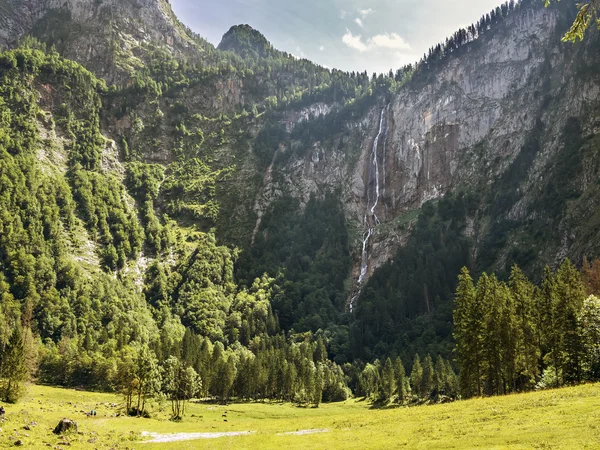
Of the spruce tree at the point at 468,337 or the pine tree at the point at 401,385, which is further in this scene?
the pine tree at the point at 401,385

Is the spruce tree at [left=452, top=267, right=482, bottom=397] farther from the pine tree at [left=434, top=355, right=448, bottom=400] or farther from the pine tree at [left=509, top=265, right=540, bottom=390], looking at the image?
the pine tree at [left=434, top=355, right=448, bottom=400]

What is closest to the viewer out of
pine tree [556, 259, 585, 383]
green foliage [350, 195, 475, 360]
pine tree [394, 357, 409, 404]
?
pine tree [556, 259, 585, 383]

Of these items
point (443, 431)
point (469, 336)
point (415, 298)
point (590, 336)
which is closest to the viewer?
point (443, 431)

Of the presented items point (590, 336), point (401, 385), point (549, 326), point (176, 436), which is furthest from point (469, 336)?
point (401, 385)

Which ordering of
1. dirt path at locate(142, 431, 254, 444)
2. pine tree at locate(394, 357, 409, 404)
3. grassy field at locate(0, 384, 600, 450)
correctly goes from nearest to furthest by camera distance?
grassy field at locate(0, 384, 600, 450) < dirt path at locate(142, 431, 254, 444) < pine tree at locate(394, 357, 409, 404)

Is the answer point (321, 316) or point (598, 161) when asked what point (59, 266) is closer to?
point (321, 316)

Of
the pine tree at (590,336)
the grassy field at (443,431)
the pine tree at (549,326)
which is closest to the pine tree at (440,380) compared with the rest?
the pine tree at (549,326)

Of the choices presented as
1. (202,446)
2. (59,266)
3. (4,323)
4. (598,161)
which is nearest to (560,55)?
(598,161)

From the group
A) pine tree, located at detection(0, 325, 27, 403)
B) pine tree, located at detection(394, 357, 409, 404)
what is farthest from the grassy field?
pine tree, located at detection(394, 357, 409, 404)

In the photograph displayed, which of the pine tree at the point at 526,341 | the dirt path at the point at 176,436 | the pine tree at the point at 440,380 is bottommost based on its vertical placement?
the dirt path at the point at 176,436

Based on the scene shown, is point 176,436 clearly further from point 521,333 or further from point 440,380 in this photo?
point 440,380

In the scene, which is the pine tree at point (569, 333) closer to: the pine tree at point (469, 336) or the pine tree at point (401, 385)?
the pine tree at point (469, 336)

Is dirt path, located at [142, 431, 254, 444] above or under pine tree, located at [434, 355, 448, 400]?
under

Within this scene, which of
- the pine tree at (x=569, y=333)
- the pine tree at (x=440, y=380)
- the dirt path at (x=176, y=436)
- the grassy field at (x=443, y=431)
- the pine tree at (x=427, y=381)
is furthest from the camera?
the pine tree at (x=427, y=381)
